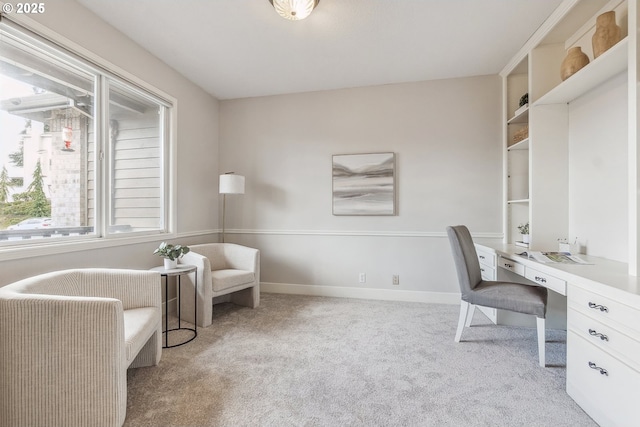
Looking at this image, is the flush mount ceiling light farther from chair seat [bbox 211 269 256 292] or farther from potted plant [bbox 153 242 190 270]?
chair seat [bbox 211 269 256 292]

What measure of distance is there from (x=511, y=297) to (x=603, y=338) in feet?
2.11

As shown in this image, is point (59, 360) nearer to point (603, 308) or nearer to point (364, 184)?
point (603, 308)

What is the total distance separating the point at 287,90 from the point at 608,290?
3.50 metres

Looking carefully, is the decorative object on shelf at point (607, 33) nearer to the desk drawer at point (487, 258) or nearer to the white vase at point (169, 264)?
the desk drawer at point (487, 258)

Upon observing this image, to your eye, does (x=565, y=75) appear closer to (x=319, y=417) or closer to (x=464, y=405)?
(x=464, y=405)

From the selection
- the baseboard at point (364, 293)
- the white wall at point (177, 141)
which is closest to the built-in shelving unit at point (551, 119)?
the baseboard at point (364, 293)

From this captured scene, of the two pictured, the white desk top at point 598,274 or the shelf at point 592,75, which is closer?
the white desk top at point 598,274

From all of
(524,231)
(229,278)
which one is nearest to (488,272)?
(524,231)

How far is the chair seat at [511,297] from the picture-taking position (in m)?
1.95

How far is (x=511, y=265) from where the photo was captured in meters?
2.36

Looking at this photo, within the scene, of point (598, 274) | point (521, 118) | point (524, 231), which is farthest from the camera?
Answer: point (521, 118)

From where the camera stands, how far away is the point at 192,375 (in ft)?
5.96

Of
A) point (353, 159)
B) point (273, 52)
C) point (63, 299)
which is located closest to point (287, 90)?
point (273, 52)

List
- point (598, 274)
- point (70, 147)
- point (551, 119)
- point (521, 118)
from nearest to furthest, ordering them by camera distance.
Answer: point (598, 274), point (70, 147), point (551, 119), point (521, 118)
